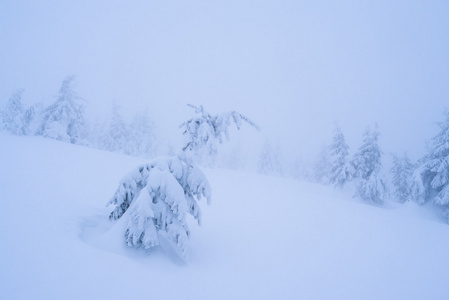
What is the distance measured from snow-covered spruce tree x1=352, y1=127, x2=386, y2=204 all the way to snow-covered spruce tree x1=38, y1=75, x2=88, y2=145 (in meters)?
33.1

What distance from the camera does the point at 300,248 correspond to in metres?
10.7

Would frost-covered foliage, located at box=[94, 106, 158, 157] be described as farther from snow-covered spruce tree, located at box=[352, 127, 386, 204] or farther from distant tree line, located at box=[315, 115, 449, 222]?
snow-covered spruce tree, located at box=[352, 127, 386, 204]

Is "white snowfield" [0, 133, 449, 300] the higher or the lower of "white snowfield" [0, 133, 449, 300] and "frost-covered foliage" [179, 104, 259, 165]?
the lower

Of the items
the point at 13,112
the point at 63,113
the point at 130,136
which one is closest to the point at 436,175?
the point at 63,113

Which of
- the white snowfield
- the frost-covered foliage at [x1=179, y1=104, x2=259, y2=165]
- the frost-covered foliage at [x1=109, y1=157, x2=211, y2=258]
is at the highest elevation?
the frost-covered foliage at [x1=179, y1=104, x2=259, y2=165]

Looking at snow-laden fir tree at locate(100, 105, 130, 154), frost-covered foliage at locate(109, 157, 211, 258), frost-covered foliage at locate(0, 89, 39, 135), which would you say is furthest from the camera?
snow-laden fir tree at locate(100, 105, 130, 154)

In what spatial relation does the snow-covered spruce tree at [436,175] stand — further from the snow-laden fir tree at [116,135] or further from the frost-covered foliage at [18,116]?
the snow-laden fir tree at [116,135]

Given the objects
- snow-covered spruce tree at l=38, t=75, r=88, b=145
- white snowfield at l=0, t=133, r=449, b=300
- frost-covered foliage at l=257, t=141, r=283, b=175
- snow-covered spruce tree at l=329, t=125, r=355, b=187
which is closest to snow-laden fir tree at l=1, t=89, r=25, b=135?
snow-covered spruce tree at l=38, t=75, r=88, b=145

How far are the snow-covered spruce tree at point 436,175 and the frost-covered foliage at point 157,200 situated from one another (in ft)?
75.4

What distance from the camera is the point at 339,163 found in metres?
32.7

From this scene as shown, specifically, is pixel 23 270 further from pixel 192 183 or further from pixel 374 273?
pixel 374 273

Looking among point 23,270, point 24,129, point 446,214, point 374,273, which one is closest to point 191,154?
point 23,270

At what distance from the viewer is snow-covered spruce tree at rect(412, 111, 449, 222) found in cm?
2120

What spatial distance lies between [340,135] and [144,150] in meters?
33.4
